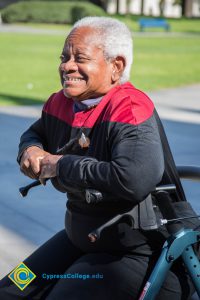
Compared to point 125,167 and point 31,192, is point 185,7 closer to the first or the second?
point 31,192

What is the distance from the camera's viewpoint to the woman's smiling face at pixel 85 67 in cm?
238

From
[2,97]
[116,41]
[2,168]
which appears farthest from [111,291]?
[2,97]

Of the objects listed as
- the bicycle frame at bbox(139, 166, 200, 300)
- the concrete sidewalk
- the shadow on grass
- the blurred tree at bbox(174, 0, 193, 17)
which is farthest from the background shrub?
the bicycle frame at bbox(139, 166, 200, 300)

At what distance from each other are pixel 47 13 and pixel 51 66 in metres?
25.1

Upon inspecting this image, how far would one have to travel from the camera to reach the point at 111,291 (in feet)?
7.45

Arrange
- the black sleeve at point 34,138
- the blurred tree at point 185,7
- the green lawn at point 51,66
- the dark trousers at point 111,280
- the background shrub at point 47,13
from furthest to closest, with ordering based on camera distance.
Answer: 1. the blurred tree at point 185,7
2. the background shrub at point 47,13
3. the green lawn at point 51,66
4. the black sleeve at point 34,138
5. the dark trousers at point 111,280

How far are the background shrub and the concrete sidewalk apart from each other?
30.1 m

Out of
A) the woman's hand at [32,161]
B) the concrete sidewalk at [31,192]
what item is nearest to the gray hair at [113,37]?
the woman's hand at [32,161]

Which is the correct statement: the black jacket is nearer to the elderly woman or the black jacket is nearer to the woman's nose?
the elderly woman

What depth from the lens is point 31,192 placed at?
6.39 metres

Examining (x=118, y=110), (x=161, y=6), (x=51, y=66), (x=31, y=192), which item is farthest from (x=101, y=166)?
(x=161, y=6)

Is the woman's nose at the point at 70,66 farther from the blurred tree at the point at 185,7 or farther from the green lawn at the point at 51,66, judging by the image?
the blurred tree at the point at 185,7

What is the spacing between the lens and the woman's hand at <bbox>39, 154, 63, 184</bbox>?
7.51 ft

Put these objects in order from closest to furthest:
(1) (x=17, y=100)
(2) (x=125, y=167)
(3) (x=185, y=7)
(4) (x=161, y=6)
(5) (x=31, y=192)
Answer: (2) (x=125, y=167)
(5) (x=31, y=192)
(1) (x=17, y=100)
(4) (x=161, y=6)
(3) (x=185, y=7)
